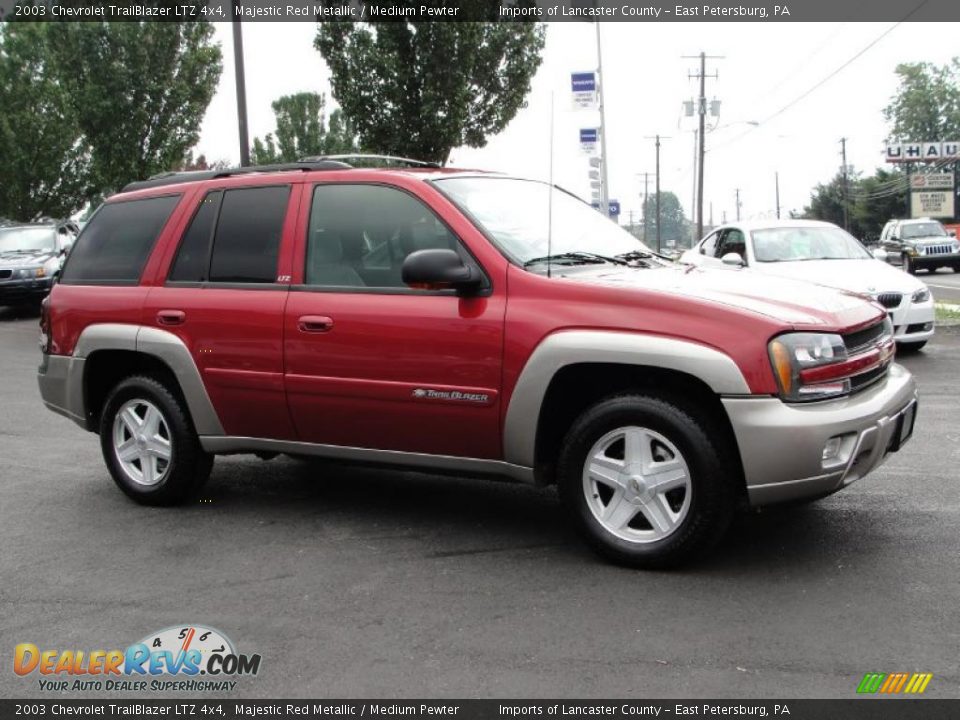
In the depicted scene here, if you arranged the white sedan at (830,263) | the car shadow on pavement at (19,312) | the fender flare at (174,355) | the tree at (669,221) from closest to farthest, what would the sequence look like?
1. the fender flare at (174,355)
2. the white sedan at (830,263)
3. the car shadow on pavement at (19,312)
4. the tree at (669,221)

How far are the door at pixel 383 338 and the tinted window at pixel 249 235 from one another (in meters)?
0.19

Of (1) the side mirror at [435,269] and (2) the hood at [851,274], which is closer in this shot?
(1) the side mirror at [435,269]

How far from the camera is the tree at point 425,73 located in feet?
58.9

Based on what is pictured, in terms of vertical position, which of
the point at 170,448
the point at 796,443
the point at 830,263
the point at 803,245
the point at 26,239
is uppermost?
the point at 26,239

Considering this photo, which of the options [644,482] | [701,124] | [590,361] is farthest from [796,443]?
[701,124]

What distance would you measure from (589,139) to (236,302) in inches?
653

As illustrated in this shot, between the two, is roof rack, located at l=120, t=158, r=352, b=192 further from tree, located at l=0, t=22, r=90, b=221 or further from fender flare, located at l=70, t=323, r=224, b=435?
tree, located at l=0, t=22, r=90, b=221

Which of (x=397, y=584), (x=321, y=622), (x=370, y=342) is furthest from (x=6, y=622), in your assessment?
(x=370, y=342)

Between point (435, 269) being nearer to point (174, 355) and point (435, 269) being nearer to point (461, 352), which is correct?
point (461, 352)

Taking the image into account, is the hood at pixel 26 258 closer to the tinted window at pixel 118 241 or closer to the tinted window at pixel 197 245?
the tinted window at pixel 118 241

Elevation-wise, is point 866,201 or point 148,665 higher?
point 866,201

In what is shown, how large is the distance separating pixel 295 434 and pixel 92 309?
1.55 m

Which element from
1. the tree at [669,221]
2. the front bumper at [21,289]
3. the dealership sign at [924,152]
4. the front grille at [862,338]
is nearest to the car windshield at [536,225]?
the front grille at [862,338]

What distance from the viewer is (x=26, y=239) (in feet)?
62.1
